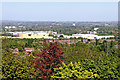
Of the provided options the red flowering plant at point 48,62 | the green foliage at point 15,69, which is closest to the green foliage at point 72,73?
the red flowering plant at point 48,62

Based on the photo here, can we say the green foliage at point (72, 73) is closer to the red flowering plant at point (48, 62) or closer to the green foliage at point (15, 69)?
the red flowering plant at point (48, 62)

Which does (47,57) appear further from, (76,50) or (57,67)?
(76,50)

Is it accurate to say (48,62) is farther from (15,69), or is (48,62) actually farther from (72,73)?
(15,69)

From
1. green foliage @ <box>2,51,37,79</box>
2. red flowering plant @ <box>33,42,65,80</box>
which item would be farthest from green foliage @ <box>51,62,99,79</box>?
green foliage @ <box>2,51,37,79</box>

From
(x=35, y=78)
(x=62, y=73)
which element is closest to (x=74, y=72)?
(x=62, y=73)

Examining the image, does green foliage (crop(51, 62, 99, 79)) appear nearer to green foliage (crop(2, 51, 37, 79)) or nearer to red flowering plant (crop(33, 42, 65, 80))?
red flowering plant (crop(33, 42, 65, 80))

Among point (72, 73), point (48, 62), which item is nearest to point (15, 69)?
point (48, 62)
